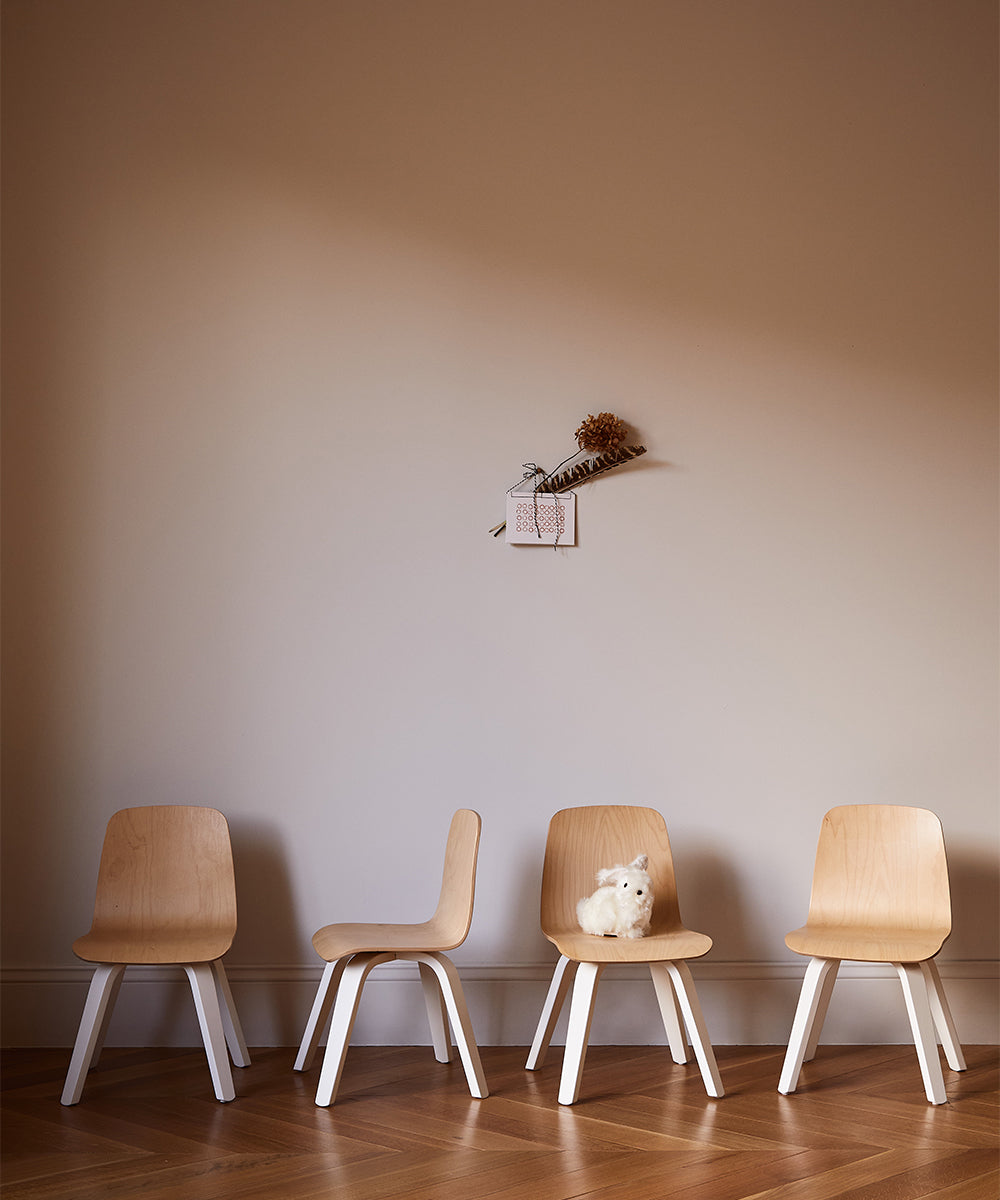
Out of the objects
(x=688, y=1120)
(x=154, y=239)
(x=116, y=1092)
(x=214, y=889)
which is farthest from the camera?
(x=154, y=239)

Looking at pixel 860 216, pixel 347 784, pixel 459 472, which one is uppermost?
pixel 860 216

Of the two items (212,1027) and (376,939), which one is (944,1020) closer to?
(376,939)

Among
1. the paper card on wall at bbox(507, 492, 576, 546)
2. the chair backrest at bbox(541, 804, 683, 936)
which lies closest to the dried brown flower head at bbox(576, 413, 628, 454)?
the paper card on wall at bbox(507, 492, 576, 546)

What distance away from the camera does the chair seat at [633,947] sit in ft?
8.52

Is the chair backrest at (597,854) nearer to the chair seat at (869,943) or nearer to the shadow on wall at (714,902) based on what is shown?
the shadow on wall at (714,902)

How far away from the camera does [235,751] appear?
317 cm

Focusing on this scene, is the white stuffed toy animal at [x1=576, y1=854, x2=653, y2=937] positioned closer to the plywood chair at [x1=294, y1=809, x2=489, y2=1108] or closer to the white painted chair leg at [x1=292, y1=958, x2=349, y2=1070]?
the plywood chair at [x1=294, y1=809, x2=489, y2=1108]

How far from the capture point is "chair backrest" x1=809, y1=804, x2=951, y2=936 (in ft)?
9.70

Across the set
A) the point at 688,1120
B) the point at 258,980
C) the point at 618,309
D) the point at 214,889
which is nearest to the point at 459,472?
the point at 618,309

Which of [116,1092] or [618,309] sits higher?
[618,309]

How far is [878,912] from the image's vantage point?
9.79 feet

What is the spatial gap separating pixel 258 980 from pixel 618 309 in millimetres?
2215

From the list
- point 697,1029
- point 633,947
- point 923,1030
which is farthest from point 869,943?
point 633,947

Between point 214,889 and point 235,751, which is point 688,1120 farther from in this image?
point 235,751
